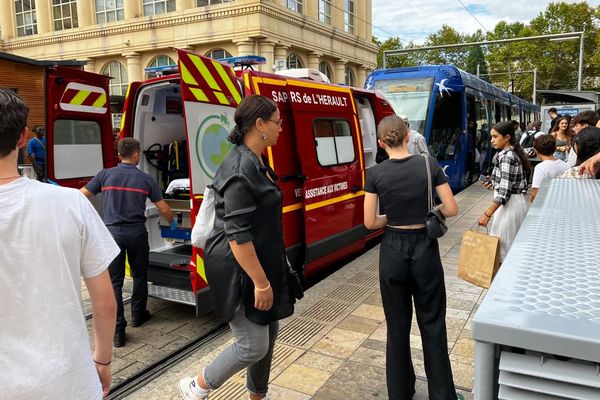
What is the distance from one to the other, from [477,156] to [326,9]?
20.1 metres

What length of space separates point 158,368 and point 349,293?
209 cm

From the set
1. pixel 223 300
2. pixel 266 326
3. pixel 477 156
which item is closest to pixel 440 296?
pixel 266 326

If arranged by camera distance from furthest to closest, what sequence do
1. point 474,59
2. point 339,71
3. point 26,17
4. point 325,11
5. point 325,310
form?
point 474,59
point 26,17
point 339,71
point 325,11
point 325,310

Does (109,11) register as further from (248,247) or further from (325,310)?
(248,247)

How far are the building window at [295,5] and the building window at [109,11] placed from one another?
10357mm

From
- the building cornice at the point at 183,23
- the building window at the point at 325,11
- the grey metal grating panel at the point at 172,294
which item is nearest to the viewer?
the grey metal grating panel at the point at 172,294

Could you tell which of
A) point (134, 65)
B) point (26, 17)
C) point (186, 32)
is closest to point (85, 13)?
point (134, 65)

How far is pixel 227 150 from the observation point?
189 inches

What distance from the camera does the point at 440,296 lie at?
2.80 meters

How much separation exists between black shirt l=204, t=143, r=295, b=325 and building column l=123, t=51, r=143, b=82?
28.2 m

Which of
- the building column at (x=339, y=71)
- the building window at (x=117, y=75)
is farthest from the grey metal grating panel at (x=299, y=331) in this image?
the building column at (x=339, y=71)

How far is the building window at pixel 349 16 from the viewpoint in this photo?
3231 cm

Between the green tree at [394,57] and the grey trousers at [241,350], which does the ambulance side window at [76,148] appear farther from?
the green tree at [394,57]

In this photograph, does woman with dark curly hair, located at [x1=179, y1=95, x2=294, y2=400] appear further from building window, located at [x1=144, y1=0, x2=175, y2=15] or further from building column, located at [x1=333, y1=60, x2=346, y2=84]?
building column, located at [x1=333, y1=60, x2=346, y2=84]
